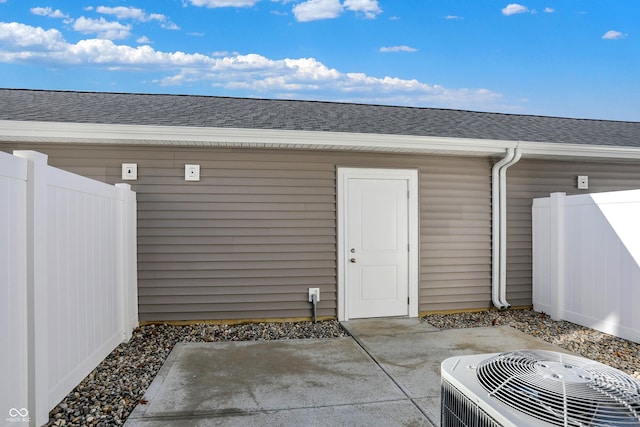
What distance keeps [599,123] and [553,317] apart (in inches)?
187

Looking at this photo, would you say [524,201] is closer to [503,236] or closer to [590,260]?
[503,236]

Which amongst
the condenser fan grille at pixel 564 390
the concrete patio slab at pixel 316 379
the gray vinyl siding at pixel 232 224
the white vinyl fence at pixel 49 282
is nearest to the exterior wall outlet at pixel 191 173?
the gray vinyl siding at pixel 232 224

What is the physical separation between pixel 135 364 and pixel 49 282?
1.38 metres

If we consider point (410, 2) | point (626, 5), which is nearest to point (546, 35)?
point (626, 5)

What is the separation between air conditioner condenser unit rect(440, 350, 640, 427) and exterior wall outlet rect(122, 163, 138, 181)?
4289 mm

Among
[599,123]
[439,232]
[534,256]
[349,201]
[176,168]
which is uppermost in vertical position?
[599,123]

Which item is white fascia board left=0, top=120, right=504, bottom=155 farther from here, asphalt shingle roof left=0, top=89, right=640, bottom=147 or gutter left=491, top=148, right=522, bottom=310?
gutter left=491, top=148, right=522, bottom=310

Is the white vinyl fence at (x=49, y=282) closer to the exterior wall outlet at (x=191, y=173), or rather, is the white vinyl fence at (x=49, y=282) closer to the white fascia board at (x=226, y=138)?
the white fascia board at (x=226, y=138)

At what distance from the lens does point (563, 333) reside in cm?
443

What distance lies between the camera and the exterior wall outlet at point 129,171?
4641 millimetres

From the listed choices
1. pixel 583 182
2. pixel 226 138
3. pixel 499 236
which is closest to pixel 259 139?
pixel 226 138

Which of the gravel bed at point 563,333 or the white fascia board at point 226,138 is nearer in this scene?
the gravel bed at point 563,333

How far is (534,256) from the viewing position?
5426 mm

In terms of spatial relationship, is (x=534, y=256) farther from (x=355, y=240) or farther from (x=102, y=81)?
(x=102, y=81)
